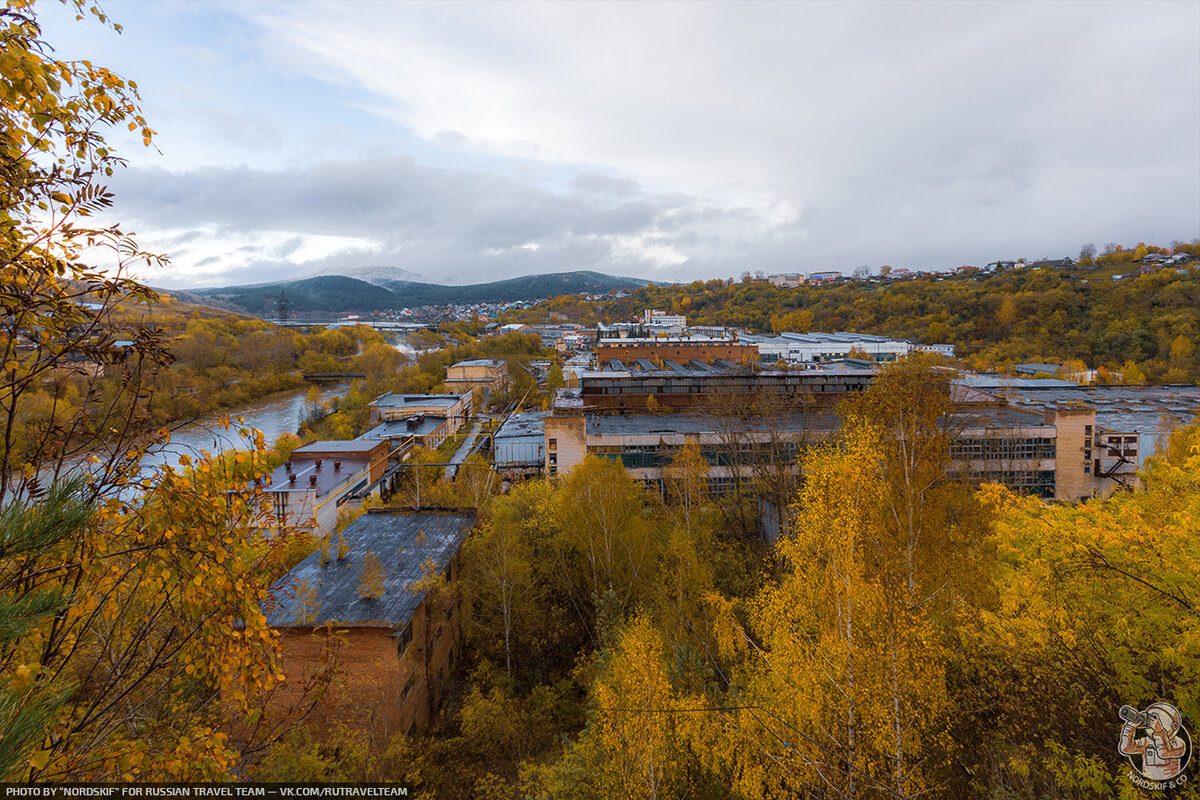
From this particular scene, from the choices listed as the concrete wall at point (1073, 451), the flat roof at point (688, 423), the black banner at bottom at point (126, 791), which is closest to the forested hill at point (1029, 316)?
the concrete wall at point (1073, 451)

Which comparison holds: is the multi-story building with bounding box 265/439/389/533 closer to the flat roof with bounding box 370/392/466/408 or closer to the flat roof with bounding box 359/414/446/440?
the flat roof with bounding box 359/414/446/440

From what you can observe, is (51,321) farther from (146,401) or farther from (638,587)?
(638,587)

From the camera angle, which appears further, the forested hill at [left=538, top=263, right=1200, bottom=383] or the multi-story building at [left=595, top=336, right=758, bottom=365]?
the multi-story building at [left=595, top=336, right=758, bottom=365]

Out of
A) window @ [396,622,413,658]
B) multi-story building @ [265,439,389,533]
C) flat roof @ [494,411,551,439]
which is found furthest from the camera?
flat roof @ [494,411,551,439]

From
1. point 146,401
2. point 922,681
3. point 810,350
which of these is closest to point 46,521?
point 146,401

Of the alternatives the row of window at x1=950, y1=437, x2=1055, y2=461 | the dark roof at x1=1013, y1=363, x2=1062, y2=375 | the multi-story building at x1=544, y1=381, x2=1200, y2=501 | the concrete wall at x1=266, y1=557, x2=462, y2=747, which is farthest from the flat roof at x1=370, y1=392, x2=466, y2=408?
the dark roof at x1=1013, y1=363, x2=1062, y2=375
